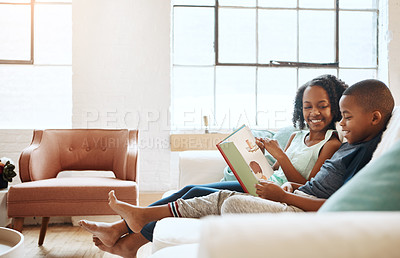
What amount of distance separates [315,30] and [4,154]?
3.68 metres

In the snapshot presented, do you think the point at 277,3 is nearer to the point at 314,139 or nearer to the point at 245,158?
the point at 314,139

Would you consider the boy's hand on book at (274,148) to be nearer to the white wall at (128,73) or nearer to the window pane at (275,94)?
the white wall at (128,73)

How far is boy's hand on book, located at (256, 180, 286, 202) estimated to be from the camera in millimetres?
1407

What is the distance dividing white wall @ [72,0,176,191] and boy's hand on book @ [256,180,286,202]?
2.64 metres

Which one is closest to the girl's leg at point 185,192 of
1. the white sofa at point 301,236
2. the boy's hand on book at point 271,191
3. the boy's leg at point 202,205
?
the boy's leg at point 202,205

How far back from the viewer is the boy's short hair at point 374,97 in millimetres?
1383

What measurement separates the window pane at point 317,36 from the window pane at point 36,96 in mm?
2701

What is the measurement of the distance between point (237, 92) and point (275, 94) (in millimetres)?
443

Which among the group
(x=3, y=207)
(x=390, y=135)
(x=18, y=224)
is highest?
(x=390, y=135)

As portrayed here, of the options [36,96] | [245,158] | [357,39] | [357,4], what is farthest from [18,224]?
[357,4]

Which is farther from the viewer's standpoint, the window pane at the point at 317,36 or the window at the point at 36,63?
the window pane at the point at 317,36

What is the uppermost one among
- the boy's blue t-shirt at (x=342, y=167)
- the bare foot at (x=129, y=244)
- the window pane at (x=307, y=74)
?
the window pane at (x=307, y=74)

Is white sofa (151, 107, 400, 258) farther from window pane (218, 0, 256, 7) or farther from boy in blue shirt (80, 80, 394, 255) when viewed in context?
window pane (218, 0, 256, 7)

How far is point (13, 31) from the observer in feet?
13.7
